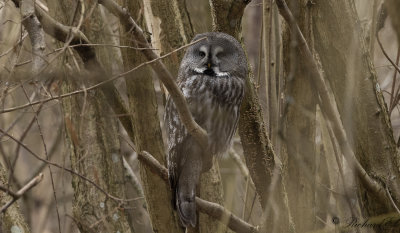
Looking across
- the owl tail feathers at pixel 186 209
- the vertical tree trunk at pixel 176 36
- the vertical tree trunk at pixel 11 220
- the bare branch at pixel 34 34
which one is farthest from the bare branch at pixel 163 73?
the vertical tree trunk at pixel 11 220

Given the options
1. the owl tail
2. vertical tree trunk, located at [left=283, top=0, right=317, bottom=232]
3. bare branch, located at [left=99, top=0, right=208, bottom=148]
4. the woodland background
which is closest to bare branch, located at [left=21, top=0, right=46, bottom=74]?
the woodland background

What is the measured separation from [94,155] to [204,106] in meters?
1.25

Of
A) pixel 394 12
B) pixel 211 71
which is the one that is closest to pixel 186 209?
pixel 211 71

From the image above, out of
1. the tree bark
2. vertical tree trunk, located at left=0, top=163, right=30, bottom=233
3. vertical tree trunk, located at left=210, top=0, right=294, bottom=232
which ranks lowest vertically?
vertical tree trunk, located at left=0, top=163, right=30, bottom=233

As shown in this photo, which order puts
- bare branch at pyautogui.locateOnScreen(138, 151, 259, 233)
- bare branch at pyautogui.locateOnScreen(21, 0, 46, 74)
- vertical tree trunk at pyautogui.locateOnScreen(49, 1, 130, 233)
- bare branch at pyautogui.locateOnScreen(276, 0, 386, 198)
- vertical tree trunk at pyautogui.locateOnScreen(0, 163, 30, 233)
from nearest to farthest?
bare branch at pyautogui.locateOnScreen(21, 0, 46, 74)
bare branch at pyautogui.locateOnScreen(138, 151, 259, 233)
bare branch at pyautogui.locateOnScreen(276, 0, 386, 198)
vertical tree trunk at pyautogui.locateOnScreen(0, 163, 30, 233)
vertical tree trunk at pyautogui.locateOnScreen(49, 1, 130, 233)

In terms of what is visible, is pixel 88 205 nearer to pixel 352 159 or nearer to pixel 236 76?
pixel 236 76

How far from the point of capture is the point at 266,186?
4.02 m

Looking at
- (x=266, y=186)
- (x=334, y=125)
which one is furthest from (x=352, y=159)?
(x=266, y=186)

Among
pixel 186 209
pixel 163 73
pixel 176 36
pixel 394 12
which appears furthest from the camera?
pixel 176 36

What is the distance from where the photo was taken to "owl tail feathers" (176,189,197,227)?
3.80 meters

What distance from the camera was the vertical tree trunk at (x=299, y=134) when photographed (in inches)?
172

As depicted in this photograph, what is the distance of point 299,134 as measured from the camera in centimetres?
447

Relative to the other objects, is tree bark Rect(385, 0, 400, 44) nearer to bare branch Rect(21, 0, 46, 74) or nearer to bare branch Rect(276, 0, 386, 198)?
bare branch Rect(276, 0, 386, 198)

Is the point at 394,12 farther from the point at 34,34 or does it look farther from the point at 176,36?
the point at 176,36
